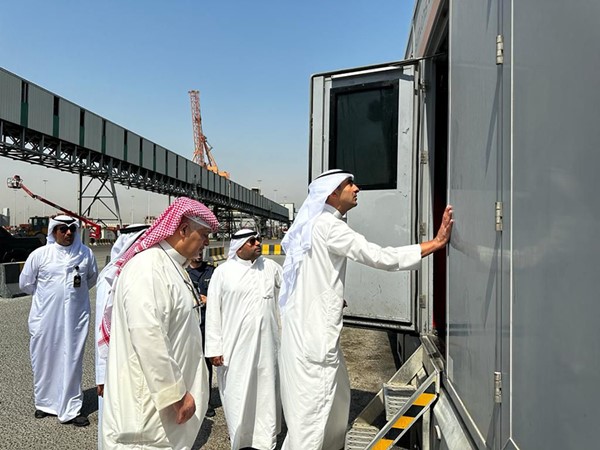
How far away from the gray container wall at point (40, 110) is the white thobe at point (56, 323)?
13.3 metres

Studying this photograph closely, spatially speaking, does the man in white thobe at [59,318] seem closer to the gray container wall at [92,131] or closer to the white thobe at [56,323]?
the white thobe at [56,323]

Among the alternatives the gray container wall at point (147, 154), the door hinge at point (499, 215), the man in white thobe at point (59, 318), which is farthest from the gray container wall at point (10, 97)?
the door hinge at point (499, 215)

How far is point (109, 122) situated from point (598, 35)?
2304 centimetres

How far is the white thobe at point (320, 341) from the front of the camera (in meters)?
2.82

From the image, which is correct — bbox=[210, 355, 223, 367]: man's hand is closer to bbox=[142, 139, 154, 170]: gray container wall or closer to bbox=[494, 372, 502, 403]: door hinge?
bbox=[494, 372, 502, 403]: door hinge

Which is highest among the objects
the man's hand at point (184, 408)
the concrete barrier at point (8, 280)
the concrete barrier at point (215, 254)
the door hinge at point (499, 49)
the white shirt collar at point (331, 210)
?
the door hinge at point (499, 49)

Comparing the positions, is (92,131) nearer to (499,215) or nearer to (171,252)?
(171,252)

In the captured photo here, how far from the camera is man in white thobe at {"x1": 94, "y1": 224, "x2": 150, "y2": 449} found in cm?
335

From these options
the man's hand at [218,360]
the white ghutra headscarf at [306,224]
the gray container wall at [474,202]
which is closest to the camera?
the gray container wall at [474,202]

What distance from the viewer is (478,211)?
173 centimetres

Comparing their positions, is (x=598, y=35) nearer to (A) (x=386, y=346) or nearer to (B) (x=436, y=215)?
(B) (x=436, y=215)

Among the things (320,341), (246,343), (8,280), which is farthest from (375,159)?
(8,280)

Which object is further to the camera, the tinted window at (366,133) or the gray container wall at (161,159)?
the gray container wall at (161,159)

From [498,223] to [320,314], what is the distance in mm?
1613
